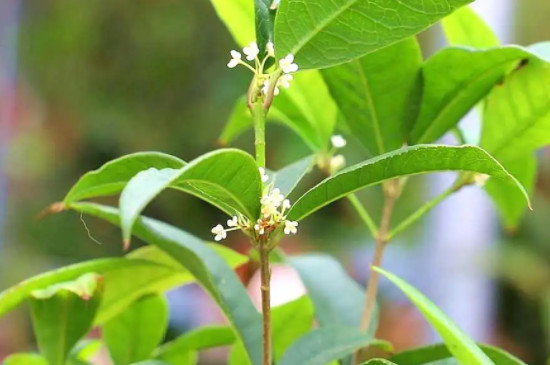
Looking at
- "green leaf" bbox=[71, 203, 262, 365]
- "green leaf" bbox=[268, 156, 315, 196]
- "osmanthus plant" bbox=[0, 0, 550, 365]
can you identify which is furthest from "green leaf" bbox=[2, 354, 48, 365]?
"green leaf" bbox=[268, 156, 315, 196]

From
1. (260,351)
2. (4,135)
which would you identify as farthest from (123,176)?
(4,135)

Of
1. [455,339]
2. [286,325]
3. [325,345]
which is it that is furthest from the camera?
[286,325]

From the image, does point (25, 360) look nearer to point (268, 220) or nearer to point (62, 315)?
point (62, 315)

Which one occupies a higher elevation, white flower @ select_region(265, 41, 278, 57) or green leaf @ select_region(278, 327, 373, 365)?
white flower @ select_region(265, 41, 278, 57)

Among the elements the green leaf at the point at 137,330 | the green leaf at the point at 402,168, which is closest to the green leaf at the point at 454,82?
the green leaf at the point at 402,168

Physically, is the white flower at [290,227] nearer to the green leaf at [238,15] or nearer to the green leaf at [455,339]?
the green leaf at [455,339]

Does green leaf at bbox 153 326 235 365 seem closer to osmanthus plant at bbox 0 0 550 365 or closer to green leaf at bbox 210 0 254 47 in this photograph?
osmanthus plant at bbox 0 0 550 365

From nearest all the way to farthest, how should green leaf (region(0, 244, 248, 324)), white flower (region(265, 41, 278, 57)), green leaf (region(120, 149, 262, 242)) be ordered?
green leaf (region(120, 149, 262, 242)), white flower (region(265, 41, 278, 57)), green leaf (region(0, 244, 248, 324))

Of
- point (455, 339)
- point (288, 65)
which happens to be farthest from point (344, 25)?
point (455, 339)
